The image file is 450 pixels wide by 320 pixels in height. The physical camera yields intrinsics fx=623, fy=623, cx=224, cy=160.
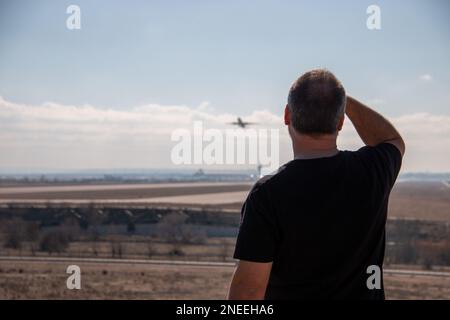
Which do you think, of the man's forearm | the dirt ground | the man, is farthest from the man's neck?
the dirt ground

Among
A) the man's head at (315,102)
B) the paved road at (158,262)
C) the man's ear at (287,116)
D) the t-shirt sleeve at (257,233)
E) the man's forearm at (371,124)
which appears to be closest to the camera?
the t-shirt sleeve at (257,233)

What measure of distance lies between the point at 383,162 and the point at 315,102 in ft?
1.67

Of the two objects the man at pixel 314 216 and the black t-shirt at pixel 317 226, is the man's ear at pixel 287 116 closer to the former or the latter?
the man at pixel 314 216

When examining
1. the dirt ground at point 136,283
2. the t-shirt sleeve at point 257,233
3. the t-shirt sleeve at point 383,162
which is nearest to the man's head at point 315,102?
the t-shirt sleeve at point 383,162

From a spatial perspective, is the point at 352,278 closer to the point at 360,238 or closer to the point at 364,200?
the point at 360,238

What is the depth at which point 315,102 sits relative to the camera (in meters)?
2.75

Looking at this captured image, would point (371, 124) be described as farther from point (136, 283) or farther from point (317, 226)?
point (136, 283)

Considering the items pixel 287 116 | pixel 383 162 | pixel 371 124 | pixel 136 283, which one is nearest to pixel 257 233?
pixel 287 116

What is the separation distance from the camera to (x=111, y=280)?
27828 mm

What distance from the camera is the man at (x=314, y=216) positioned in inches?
103

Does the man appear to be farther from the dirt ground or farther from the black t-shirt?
the dirt ground

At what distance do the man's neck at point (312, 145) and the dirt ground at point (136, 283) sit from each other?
20.7 meters

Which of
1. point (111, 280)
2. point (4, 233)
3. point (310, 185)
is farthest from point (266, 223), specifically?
point (4, 233)
